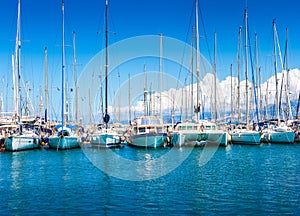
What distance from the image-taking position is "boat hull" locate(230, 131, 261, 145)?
66000 millimetres

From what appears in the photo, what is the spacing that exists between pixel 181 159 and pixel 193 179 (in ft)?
47.5

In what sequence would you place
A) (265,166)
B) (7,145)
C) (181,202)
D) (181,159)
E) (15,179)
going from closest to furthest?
1. (181,202)
2. (15,179)
3. (265,166)
4. (181,159)
5. (7,145)

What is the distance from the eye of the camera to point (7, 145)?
58656 mm

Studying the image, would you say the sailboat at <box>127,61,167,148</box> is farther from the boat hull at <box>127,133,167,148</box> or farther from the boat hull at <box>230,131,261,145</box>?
the boat hull at <box>230,131,261,145</box>

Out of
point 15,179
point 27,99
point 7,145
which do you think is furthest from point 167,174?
point 27,99

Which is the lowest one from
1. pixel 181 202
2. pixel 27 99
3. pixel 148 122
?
pixel 181 202

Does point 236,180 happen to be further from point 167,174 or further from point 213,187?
point 167,174

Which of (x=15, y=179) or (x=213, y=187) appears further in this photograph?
(x=15, y=179)

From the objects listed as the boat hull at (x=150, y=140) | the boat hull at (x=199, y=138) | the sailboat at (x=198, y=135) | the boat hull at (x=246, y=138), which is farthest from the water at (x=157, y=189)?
the boat hull at (x=246, y=138)

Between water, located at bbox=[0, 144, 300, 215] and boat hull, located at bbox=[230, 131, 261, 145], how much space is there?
885 inches

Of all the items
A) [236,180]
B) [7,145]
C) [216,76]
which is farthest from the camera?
[216,76]

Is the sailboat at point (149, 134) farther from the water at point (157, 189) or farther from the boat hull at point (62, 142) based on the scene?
the water at point (157, 189)

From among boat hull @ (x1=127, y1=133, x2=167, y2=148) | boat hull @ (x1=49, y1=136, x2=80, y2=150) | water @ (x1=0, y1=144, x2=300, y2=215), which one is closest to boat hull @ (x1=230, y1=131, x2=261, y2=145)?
boat hull @ (x1=127, y1=133, x2=167, y2=148)

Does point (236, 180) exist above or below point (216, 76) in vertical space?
below
